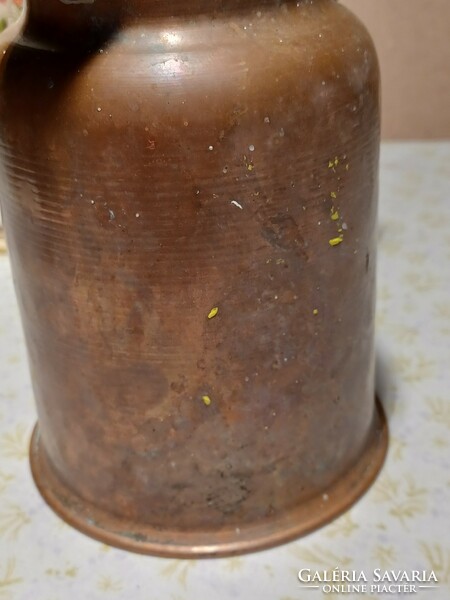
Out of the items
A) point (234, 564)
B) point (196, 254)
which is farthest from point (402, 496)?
point (196, 254)

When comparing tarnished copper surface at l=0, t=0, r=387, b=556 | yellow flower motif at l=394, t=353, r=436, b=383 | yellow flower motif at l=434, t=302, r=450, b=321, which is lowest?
yellow flower motif at l=434, t=302, r=450, b=321

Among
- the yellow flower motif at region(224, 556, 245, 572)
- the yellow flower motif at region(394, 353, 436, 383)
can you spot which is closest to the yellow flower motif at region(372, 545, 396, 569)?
the yellow flower motif at region(224, 556, 245, 572)

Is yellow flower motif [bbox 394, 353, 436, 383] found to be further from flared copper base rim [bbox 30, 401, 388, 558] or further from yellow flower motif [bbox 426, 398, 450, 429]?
flared copper base rim [bbox 30, 401, 388, 558]

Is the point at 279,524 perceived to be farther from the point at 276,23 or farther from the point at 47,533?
the point at 276,23

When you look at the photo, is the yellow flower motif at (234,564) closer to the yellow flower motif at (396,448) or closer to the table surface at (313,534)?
the table surface at (313,534)

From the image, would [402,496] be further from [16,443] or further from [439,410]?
[16,443]

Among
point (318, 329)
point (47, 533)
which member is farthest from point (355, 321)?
point (47, 533)

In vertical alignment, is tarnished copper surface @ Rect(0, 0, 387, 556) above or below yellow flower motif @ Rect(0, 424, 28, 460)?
above
